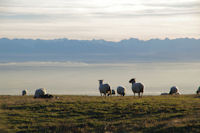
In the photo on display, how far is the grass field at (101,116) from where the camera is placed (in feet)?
91.6

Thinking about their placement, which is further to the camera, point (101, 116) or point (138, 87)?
point (138, 87)

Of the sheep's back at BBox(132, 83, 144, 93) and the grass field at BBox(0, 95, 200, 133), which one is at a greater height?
the sheep's back at BBox(132, 83, 144, 93)

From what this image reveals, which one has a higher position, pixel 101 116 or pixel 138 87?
pixel 138 87

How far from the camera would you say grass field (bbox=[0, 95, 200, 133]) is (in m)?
27.9

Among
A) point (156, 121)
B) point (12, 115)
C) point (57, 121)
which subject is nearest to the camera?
point (156, 121)

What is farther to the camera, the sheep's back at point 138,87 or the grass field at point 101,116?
the sheep's back at point 138,87

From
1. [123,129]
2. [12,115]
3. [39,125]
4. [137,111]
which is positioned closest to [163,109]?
[137,111]

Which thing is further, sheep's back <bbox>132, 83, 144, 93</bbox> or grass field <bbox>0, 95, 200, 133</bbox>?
sheep's back <bbox>132, 83, 144, 93</bbox>

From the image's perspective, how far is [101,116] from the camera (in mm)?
33094

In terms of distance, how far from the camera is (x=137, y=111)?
34.2 meters

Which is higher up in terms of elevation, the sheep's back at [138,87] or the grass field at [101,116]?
the sheep's back at [138,87]

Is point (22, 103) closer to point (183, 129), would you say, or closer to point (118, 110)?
point (118, 110)

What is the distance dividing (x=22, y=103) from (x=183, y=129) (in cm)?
1918

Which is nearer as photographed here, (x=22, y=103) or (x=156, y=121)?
(x=156, y=121)
